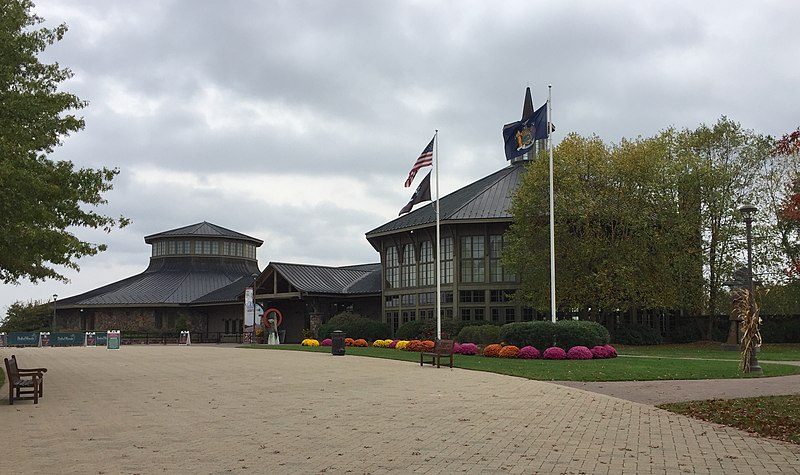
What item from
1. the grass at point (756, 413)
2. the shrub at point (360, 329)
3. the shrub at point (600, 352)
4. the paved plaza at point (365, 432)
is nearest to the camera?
the paved plaza at point (365, 432)

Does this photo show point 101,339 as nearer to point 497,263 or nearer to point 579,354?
point 497,263

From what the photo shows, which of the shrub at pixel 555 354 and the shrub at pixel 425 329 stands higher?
the shrub at pixel 425 329

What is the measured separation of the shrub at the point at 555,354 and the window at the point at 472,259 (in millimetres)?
16940

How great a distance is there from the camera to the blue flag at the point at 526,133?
30.9 meters

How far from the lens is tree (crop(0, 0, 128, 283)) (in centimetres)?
1745

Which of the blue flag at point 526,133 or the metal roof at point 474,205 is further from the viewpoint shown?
the metal roof at point 474,205

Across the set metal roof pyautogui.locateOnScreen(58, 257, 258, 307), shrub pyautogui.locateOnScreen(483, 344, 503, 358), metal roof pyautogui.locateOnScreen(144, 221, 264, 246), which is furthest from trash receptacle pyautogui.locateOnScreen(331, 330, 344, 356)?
metal roof pyautogui.locateOnScreen(144, 221, 264, 246)

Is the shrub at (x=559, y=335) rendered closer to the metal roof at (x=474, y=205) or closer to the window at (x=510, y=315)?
the window at (x=510, y=315)

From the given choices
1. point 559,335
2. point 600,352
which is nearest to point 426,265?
point 559,335

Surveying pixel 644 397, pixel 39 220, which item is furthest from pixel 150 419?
pixel 644 397

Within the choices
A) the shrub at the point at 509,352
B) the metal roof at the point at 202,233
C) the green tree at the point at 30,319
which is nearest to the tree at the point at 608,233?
the shrub at the point at 509,352

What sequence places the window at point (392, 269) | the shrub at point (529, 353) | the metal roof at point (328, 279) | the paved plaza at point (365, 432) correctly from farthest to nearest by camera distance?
the metal roof at point (328, 279) → the window at point (392, 269) → the shrub at point (529, 353) → the paved plaza at point (365, 432)

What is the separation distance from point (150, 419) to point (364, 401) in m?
4.33

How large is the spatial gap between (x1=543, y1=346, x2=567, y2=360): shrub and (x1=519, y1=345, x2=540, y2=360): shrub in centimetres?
38
